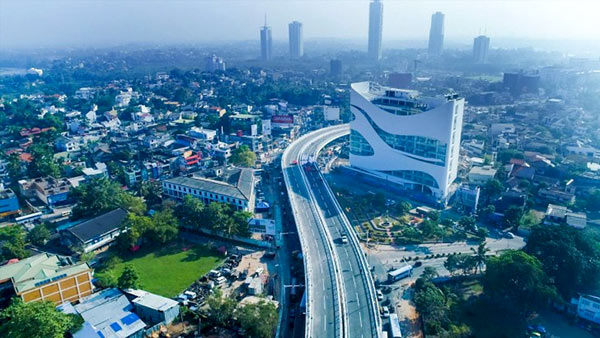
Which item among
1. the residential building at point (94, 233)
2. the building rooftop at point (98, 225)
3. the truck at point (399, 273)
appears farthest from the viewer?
the building rooftop at point (98, 225)

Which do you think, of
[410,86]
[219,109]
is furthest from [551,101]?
[219,109]

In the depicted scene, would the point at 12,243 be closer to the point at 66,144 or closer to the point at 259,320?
the point at 259,320

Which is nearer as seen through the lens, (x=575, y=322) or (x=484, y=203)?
(x=575, y=322)

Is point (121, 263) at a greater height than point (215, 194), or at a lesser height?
lesser

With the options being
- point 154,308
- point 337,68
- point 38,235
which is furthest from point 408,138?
point 337,68

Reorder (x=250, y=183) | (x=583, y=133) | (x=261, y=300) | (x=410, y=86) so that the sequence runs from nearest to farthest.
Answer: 1. (x=261, y=300)
2. (x=250, y=183)
3. (x=583, y=133)
4. (x=410, y=86)

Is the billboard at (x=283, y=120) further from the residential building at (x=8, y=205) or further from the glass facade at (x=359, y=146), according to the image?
the residential building at (x=8, y=205)

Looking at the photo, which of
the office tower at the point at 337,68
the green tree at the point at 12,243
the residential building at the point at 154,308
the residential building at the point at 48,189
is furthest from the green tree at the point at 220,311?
the office tower at the point at 337,68

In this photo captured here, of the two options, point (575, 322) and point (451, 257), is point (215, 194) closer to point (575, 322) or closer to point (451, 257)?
point (451, 257)
